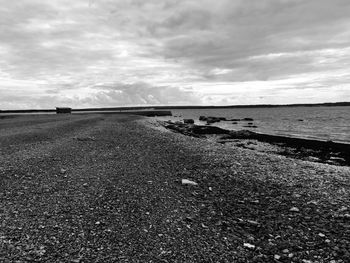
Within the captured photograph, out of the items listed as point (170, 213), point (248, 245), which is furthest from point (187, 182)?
point (248, 245)

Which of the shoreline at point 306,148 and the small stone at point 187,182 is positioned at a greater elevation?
the small stone at point 187,182

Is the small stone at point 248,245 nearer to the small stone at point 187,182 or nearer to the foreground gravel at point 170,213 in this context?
the foreground gravel at point 170,213

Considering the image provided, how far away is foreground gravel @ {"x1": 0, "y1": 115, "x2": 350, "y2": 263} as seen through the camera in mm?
5844

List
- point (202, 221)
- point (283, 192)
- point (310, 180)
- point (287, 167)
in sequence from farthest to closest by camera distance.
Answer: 1. point (287, 167)
2. point (310, 180)
3. point (283, 192)
4. point (202, 221)

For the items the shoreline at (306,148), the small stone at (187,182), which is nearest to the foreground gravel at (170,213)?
the small stone at (187,182)

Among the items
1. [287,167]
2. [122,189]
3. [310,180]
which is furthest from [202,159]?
[122,189]

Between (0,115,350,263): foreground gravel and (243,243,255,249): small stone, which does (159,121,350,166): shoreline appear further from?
(243,243,255,249): small stone

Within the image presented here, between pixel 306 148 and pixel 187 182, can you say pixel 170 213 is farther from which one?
pixel 306 148

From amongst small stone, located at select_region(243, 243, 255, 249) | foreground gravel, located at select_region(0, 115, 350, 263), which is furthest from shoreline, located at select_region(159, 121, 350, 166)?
small stone, located at select_region(243, 243, 255, 249)

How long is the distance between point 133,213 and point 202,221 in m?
1.96

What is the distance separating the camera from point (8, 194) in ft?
29.7

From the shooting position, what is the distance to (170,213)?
7.88 metres

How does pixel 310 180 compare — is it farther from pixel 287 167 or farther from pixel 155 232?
pixel 155 232

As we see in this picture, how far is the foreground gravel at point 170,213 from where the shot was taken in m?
5.84
